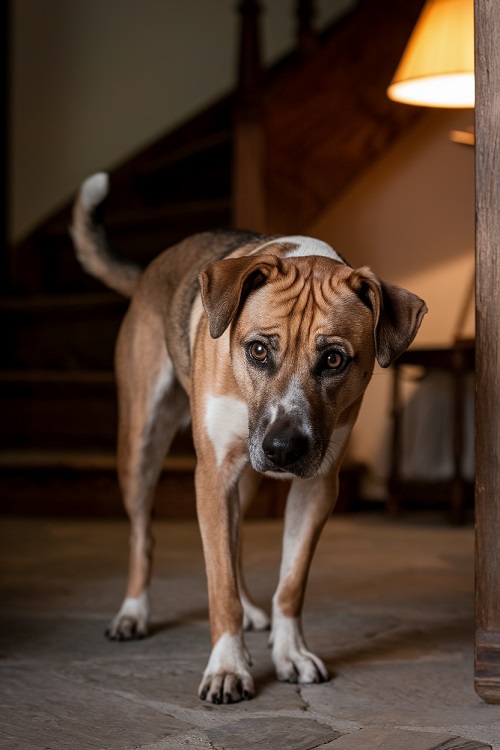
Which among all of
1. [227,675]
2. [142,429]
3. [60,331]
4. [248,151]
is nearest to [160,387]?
[142,429]

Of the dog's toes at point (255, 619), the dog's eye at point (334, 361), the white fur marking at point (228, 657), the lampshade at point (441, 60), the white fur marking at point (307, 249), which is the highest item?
the lampshade at point (441, 60)

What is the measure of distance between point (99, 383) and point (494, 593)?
328 cm

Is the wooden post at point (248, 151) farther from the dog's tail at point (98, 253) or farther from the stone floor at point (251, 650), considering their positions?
the stone floor at point (251, 650)

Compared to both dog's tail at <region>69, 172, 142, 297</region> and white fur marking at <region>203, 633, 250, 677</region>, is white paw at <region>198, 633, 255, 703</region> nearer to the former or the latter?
white fur marking at <region>203, 633, 250, 677</region>

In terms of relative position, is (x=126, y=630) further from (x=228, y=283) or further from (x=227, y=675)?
(x=228, y=283)

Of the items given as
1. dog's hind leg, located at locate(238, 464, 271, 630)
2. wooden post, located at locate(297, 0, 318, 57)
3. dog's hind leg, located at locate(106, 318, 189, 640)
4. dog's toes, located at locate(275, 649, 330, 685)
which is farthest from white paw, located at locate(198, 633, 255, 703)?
wooden post, located at locate(297, 0, 318, 57)

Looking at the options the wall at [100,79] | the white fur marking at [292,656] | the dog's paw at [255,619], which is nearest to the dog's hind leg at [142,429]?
the dog's paw at [255,619]

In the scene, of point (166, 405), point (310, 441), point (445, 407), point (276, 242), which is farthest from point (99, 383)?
point (310, 441)

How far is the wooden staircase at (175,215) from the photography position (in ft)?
16.3

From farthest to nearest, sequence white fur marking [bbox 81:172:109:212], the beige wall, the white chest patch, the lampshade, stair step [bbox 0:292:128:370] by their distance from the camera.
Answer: the beige wall, stair step [bbox 0:292:128:370], the lampshade, white fur marking [bbox 81:172:109:212], the white chest patch

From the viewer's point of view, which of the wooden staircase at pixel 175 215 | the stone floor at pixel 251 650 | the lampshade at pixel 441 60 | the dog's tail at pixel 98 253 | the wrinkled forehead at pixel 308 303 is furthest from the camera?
the wooden staircase at pixel 175 215

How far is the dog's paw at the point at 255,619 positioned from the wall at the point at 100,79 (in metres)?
4.45

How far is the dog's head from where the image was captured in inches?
84.8

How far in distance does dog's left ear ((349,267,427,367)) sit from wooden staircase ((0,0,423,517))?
8.52 ft
